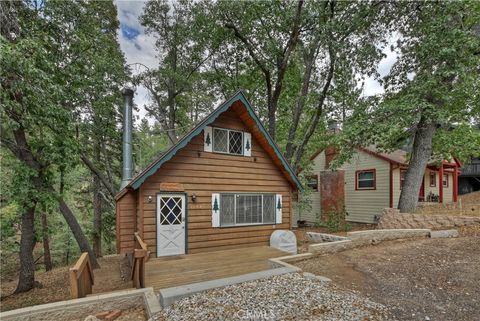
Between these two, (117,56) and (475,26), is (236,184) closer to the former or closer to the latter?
(117,56)

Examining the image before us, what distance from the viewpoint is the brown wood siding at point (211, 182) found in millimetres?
6613

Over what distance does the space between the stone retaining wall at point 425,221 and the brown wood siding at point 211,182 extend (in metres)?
3.90

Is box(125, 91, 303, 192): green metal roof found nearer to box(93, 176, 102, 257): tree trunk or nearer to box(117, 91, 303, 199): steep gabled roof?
box(117, 91, 303, 199): steep gabled roof

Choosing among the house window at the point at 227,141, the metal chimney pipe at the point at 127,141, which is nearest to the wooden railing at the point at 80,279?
the metal chimney pipe at the point at 127,141

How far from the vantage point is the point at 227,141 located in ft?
25.6

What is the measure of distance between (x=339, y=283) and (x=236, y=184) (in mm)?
4235

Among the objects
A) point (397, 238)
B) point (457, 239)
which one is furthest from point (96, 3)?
point (457, 239)

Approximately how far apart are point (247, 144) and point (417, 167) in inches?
266

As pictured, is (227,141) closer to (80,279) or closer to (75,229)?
(80,279)

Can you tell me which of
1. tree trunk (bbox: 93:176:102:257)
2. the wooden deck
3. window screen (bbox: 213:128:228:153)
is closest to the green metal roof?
window screen (bbox: 213:128:228:153)

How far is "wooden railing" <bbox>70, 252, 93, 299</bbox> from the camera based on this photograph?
143 inches

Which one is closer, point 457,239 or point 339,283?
point 339,283

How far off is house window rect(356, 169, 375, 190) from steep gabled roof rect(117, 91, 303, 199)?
7296 millimetres

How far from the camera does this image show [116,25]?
462 inches
